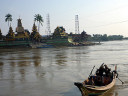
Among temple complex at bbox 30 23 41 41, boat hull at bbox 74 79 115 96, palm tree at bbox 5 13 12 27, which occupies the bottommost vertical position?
boat hull at bbox 74 79 115 96

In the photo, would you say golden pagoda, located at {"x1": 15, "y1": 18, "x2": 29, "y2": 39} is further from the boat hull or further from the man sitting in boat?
the boat hull

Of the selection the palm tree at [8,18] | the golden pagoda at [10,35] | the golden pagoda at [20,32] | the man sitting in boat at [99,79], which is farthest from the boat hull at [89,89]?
the palm tree at [8,18]

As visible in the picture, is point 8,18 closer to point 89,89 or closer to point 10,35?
point 10,35

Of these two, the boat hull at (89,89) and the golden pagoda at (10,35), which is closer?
the boat hull at (89,89)

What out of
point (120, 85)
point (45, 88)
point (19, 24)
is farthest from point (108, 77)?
point (19, 24)

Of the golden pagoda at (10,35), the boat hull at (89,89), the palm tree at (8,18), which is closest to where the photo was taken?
the boat hull at (89,89)

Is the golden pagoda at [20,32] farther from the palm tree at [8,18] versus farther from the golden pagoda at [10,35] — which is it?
the palm tree at [8,18]

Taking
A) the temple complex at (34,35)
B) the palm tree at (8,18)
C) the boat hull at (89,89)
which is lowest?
the boat hull at (89,89)

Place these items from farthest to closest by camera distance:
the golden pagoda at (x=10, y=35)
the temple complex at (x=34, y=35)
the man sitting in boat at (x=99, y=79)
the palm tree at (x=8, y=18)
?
the palm tree at (x=8, y=18)
the golden pagoda at (x=10, y=35)
the temple complex at (x=34, y=35)
the man sitting in boat at (x=99, y=79)

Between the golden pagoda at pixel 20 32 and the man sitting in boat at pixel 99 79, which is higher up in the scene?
the golden pagoda at pixel 20 32

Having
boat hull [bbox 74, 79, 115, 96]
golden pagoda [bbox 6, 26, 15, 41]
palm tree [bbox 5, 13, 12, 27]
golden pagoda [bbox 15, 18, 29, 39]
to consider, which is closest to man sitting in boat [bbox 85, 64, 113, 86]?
boat hull [bbox 74, 79, 115, 96]

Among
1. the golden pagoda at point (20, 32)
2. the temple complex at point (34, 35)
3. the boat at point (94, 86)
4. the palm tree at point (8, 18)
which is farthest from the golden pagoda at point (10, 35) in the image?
the boat at point (94, 86)

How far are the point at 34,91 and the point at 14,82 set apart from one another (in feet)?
12.4

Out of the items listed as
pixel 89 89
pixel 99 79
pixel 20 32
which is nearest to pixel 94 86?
pixel 89 89
